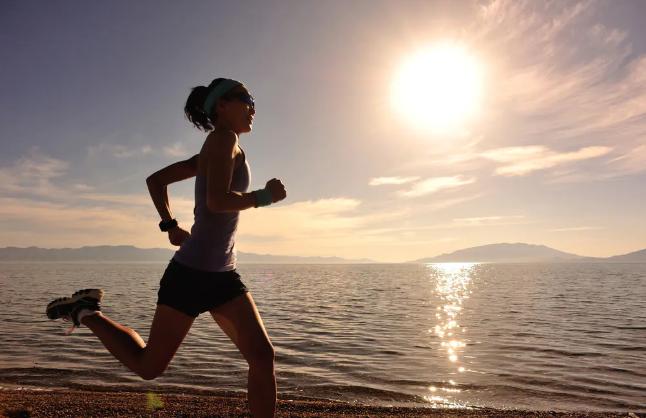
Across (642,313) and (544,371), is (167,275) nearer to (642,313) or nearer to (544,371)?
(544,371)

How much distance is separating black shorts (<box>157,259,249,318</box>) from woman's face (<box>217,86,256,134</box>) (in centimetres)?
109

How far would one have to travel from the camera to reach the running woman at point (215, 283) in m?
2.98

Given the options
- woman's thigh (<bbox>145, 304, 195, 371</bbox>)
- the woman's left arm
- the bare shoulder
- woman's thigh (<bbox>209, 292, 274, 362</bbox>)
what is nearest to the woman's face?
the bare shoulder

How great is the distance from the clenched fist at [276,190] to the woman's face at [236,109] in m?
0.56

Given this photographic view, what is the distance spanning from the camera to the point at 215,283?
3.11 metres

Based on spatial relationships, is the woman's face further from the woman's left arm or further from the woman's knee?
the woman's knee

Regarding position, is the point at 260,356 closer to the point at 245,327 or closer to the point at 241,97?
the point at 245,327

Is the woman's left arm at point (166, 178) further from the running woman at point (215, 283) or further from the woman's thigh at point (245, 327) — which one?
the woman's thigh at point (245, 327)

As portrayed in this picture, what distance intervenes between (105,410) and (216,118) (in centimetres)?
493

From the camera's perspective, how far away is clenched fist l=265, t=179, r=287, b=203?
301 centimetres

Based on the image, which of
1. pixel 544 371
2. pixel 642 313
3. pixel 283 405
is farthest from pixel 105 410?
pixel 642 313

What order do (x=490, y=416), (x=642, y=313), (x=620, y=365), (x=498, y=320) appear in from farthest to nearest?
(x=642, y=313) < (x=498, y=320) < (x=620, y=365) < (x=490, y=416)

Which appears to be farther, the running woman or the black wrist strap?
the black wrist strap

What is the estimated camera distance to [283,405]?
7016mm
